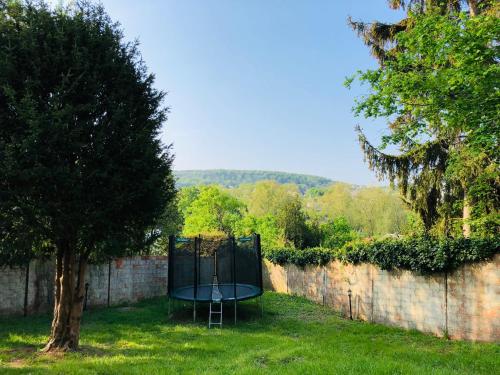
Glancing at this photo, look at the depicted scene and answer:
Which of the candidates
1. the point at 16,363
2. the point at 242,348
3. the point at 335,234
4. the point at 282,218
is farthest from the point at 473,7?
the point at 335,234

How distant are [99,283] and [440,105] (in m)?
13.4

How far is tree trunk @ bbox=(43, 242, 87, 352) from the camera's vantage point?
853 cm

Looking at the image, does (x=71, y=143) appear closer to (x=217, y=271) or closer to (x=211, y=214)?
(x=217, y=271)

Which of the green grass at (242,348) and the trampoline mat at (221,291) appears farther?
the trampoline mat at (221,291)

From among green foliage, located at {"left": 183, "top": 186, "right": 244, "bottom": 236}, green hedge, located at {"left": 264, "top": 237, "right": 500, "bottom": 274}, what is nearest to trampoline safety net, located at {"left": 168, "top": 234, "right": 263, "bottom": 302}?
green hedge, located at {"left": 264, "top": 237, "right": 500, "bottom": 274}

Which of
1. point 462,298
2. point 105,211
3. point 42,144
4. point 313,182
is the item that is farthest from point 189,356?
point 313,182

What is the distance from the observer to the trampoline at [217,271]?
14016 millimetres

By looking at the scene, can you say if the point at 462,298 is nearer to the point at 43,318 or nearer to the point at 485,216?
the point at 485,216

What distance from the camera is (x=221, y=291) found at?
15.0 m

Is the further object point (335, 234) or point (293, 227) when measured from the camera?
point (335, 234)

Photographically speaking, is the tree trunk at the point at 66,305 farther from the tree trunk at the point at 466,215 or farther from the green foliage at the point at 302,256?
the tree trunk at the point at 466,215

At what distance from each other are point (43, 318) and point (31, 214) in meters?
6.45

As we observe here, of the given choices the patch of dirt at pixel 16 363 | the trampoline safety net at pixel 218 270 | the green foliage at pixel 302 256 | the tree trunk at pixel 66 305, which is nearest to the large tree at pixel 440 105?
the green foliage at pixel 302 256

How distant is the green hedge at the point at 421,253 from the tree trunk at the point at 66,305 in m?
8.49
